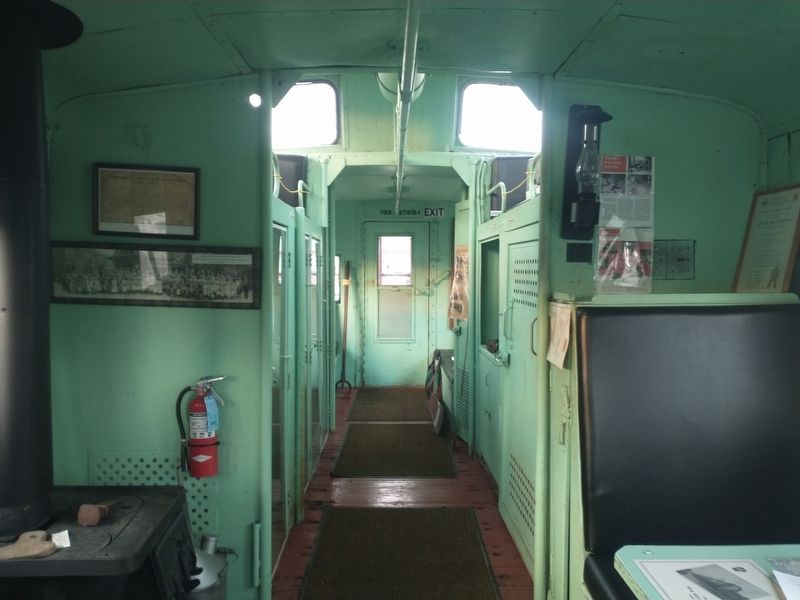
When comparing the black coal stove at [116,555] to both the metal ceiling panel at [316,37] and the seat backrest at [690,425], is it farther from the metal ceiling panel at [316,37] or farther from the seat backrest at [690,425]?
the metal ceiling panel at [316,37]

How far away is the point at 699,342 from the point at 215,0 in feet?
5.91

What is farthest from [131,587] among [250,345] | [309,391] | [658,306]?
[309,391]

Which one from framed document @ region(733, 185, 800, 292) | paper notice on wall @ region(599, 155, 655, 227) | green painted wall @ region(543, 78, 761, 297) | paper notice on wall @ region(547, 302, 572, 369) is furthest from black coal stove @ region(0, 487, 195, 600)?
framed document @ region(733, 185, 800, 292)

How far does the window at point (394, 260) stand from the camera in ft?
23.0

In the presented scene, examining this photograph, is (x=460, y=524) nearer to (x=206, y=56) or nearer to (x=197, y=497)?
(x=197, y=497)

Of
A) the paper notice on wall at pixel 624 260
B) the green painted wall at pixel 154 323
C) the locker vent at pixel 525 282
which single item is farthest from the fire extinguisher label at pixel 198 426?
the paper notice on wall at pixel 624 260

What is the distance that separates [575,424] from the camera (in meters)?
1.95

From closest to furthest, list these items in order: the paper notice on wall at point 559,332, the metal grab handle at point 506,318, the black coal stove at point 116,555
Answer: the black coal stove at point 116,555 < the paper notice on wall at point 559,332 < the metal grab handle at point 506,318

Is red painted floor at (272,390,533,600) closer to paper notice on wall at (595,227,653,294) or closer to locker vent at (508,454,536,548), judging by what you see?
locker vent at (508,454,536,548)

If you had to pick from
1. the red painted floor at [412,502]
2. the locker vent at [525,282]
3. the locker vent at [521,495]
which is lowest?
the red painted floor at [412,502]

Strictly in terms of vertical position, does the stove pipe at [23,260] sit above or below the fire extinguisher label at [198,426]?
above

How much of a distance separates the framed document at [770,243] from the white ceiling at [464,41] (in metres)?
0.33

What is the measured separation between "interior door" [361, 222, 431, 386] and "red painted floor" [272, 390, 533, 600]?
240cm

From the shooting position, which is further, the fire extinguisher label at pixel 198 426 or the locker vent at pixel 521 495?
the locker vent at pixel 521 495
